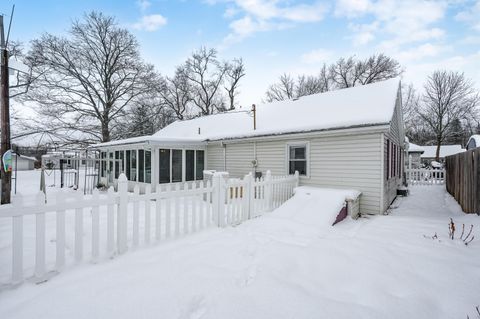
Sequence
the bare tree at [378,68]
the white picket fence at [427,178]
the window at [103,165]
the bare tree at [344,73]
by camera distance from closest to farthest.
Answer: the white picket fence at [427,178]
the window at [103,165]
the bare tree at [378,68]
the bare tree at [344,73]

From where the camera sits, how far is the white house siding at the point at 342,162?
7.13 m

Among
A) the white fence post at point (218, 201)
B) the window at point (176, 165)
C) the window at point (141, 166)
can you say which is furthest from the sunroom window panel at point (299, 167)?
the window at point (141, 166)

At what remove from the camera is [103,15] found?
1950cm

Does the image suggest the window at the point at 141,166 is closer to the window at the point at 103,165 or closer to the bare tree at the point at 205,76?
the window at the point at 103,165

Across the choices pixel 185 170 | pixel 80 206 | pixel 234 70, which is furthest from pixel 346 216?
pixel 234 70

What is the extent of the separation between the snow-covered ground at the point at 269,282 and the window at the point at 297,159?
4.66 meters

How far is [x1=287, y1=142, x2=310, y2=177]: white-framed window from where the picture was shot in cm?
863

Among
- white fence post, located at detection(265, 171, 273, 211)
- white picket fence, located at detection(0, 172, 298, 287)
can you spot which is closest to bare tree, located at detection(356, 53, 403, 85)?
white fence post, located at detection(265, 171, 273, 211)

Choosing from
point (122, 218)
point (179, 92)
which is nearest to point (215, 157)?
point (122, 218)

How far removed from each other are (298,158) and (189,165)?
18.4 ft

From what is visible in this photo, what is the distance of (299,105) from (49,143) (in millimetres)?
18644

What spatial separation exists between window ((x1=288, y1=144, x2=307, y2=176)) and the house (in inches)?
1.5

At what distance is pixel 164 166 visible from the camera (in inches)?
428

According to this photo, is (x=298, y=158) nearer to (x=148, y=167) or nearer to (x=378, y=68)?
(x=148, y=167)
